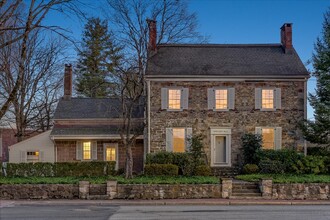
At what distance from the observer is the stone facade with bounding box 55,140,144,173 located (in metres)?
31.0

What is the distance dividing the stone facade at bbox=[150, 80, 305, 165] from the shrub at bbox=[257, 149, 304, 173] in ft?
5.91

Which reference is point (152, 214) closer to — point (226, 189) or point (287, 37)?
point (226, 189)

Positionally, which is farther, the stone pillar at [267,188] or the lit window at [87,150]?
the lit window at [87,150]

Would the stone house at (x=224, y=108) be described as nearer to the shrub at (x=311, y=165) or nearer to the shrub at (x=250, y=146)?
the shrub at (x=250, y=146)

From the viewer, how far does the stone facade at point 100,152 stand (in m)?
31.0

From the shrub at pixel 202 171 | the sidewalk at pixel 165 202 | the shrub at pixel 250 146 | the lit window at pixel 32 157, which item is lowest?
the sidewalk at pixel 165 202

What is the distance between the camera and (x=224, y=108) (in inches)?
1149

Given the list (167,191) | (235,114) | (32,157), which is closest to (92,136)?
(32,157)

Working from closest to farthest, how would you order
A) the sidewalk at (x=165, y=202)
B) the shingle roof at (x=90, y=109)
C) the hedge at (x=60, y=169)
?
the sidewalk at (x=165, y=202) → the hedge at (x=60, y=169) → the shingle roof at (x=90, y=109)

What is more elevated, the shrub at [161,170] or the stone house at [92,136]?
the stone house at [92,136]

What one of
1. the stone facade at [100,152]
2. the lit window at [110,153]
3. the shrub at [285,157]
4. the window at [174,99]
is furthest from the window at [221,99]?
the lit window at [110,153]

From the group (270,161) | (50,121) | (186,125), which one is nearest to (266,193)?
(270,161)

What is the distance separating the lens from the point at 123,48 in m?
35.6

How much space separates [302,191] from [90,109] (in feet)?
56.3
